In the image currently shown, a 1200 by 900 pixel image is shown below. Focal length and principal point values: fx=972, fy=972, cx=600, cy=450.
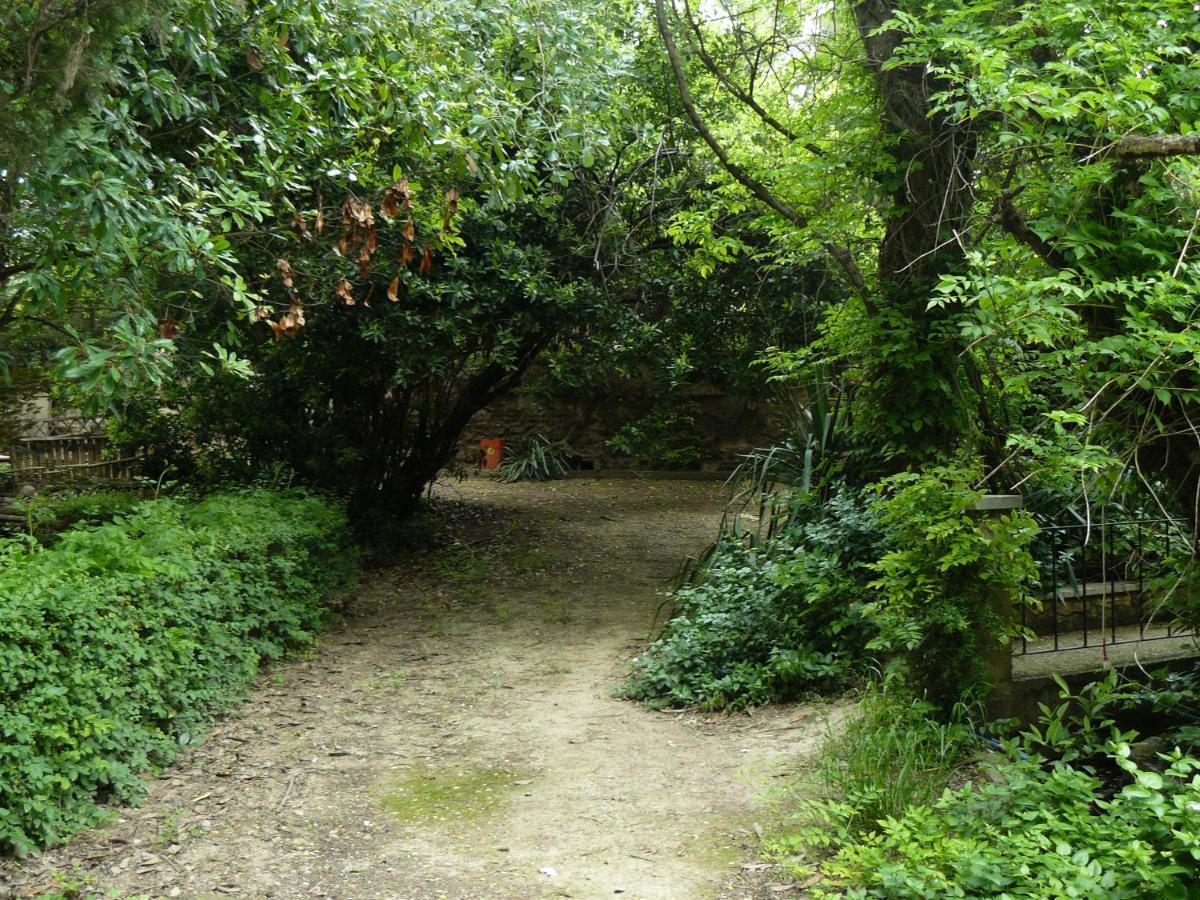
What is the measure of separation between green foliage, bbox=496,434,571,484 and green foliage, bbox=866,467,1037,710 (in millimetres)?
10346

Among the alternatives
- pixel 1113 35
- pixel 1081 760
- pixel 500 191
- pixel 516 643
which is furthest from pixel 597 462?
pixel 1113 35

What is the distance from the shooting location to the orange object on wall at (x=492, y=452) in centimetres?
1546

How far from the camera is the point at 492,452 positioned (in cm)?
1547

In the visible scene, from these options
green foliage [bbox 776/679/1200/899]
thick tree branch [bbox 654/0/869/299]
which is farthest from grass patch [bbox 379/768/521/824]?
thick tree branch [bbox 654/0/869/299]

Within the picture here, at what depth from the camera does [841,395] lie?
6.72 m

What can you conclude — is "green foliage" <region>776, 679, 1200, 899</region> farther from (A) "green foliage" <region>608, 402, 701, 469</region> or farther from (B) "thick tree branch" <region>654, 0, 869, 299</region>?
(A) "green foliage" <region>608, 402, 701, 469</region>

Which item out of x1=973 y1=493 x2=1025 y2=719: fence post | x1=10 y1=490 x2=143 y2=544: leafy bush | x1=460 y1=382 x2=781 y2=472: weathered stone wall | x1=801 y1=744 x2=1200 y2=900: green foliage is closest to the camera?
x1=801 y1=744 x2=1200 y2=900: green foliage

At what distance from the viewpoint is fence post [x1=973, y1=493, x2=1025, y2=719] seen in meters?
4.56

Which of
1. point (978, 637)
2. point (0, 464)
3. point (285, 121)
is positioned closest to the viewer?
point (978, 637)

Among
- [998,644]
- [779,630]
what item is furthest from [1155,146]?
[779,630]

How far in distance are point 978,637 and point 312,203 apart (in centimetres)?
528

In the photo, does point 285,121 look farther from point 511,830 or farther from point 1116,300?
point 1116,300

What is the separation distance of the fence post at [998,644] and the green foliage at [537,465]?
34.0 ft

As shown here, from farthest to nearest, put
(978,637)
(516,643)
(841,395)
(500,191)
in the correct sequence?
(516,643), (841,395), (500,191), (978,637)
